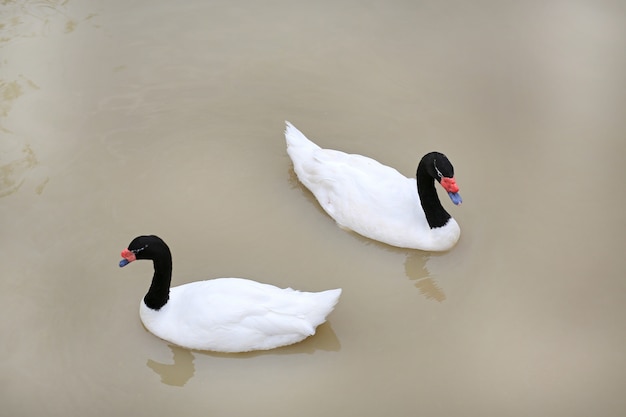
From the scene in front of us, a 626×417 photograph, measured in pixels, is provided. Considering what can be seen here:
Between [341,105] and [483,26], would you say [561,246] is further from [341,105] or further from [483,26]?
[483,26]

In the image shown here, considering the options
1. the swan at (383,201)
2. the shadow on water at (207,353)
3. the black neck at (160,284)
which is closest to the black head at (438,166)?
the swan at (383,201)

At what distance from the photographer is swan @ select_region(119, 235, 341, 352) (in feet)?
19.1

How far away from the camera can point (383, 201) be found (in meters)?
6.77

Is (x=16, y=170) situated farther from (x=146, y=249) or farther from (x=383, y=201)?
(x=383, y=201)

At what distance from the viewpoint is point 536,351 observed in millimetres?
6105

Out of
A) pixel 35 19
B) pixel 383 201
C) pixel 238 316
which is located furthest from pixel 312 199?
pixel 35 19

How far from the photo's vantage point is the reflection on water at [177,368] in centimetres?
583

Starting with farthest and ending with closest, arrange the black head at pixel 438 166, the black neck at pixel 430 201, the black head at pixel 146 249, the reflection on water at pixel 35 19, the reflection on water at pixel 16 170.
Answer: the reflection on water at pixel 35 19, the reflection on water at pixel 16 170, the black neck at pixel 430 201, the black head at pixel 438 166, the black head at pixel 146 249

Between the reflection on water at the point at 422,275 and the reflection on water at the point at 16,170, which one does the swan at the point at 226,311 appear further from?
the reflection on water at the point at 16,170

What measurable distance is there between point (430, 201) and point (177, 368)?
227 cm

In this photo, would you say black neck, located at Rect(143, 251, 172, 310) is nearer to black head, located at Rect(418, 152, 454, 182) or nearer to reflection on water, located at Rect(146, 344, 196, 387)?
reflection on water, located at Rect(146, 344, 196, 387)

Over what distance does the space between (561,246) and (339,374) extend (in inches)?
84.7

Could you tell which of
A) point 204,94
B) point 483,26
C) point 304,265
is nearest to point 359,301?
point 304,265

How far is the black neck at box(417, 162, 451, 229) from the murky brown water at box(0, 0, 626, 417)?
0.96 ft
